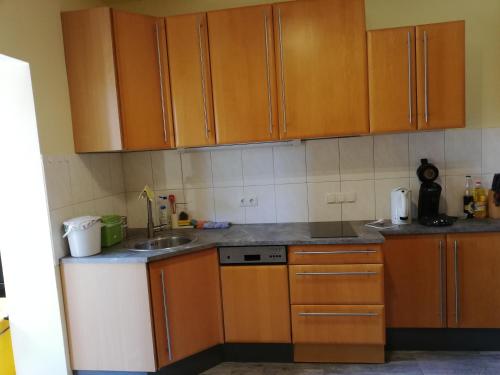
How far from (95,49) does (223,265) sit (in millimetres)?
1513

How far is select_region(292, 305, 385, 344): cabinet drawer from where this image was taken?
6.67 ft

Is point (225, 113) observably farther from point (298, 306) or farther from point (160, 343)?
point (160, 343)

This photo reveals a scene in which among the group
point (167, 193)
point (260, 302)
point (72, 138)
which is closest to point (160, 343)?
point (260, 302)

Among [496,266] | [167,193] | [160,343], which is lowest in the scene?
[160,343]

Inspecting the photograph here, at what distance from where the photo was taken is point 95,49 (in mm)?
2074

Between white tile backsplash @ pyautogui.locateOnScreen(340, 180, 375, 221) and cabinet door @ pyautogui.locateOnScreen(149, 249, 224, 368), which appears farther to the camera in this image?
white tile backsplash @ pyautogui.locateOnScreen(340, 180, 375, 221)

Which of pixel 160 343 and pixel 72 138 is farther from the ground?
pixel 72 138

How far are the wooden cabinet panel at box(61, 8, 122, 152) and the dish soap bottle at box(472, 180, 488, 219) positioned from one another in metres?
2.36

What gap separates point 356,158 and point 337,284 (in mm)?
953

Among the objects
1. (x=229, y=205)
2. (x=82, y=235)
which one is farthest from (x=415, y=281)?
(x=82, y=235)

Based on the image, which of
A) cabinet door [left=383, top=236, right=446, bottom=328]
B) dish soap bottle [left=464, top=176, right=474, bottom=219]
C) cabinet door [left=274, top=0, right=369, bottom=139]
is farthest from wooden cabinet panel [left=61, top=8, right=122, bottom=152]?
dish soap bottle [left=464, top=176, right=474, bottom=219]

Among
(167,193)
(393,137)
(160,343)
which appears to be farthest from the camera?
(167,193)

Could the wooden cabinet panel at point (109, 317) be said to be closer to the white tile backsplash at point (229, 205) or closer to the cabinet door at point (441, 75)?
the white tile backsplash at point (229, 205)

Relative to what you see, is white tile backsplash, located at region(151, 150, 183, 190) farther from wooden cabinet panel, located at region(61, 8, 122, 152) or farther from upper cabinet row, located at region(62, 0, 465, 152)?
wooden cabinet panel, located at region(61, 8, 122, 152)
